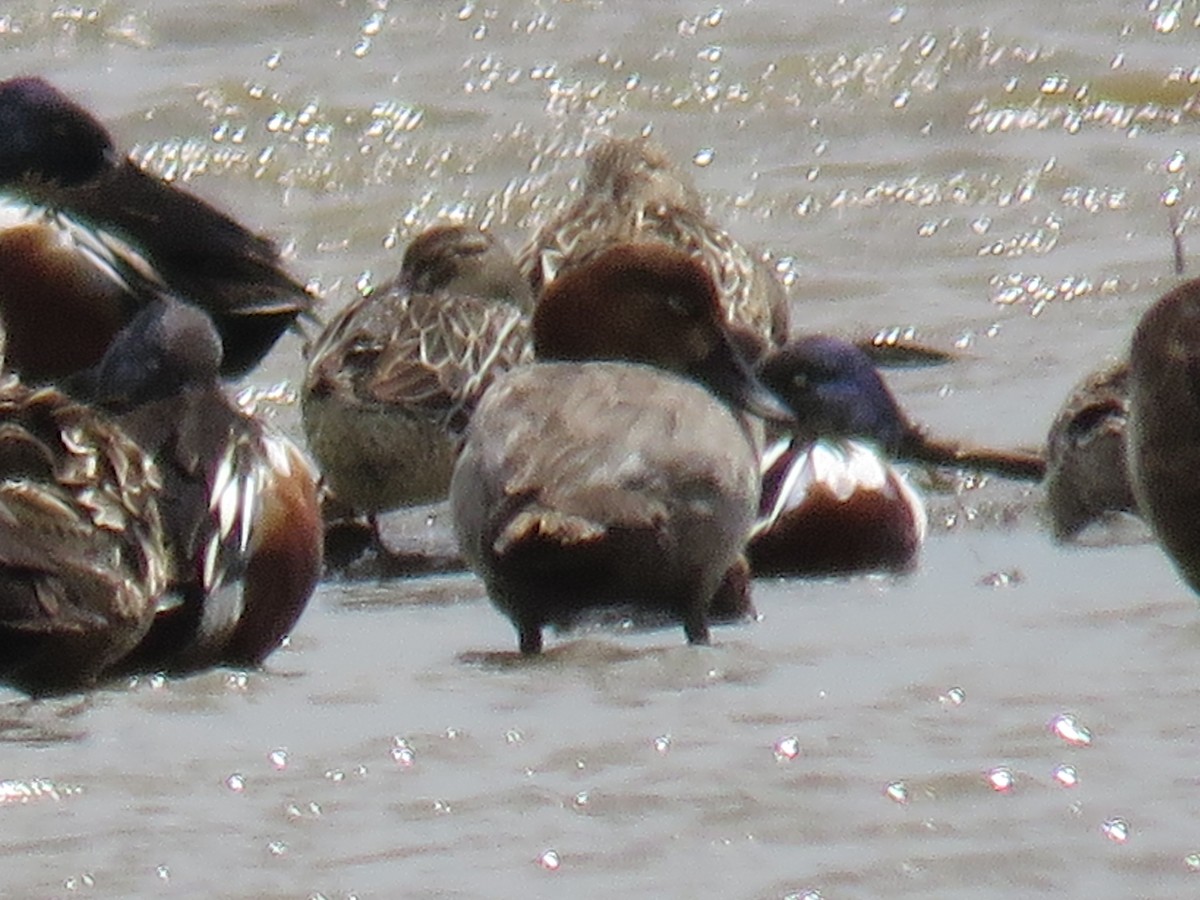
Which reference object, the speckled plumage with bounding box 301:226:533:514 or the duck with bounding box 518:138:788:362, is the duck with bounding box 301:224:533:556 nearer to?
the speckled plumage with bounding box 301:226:533:514

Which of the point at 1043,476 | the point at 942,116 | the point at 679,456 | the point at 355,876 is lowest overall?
the point at 942,116

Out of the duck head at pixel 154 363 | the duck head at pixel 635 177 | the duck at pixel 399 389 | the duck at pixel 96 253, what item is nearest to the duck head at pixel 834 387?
the duck at pixel 399 389

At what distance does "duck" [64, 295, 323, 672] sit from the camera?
698 centimetres

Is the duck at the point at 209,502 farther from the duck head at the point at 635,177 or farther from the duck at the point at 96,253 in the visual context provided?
the duck head at the point at 635,177

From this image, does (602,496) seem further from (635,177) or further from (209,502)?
(635,177)

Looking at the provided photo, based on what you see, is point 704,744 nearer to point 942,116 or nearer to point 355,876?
point 355,876

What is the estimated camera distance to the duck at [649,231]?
11406 mm

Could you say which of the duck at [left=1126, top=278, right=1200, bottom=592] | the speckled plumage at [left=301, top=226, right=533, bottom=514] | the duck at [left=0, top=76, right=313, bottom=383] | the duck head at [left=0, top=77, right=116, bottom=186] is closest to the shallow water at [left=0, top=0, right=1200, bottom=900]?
the duck at [left=1126, top=278, right=1200, bottom=592]

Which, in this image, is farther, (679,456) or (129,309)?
(129,309)

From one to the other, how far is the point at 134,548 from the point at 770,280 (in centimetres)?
514

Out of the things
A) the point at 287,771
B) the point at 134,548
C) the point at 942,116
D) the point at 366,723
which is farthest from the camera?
the point at 942,116

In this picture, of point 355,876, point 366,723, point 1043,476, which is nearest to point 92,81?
point 1043,476

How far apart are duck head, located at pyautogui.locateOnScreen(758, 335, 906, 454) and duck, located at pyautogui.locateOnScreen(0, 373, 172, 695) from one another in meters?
2.64

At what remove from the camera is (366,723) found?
6.11 m
